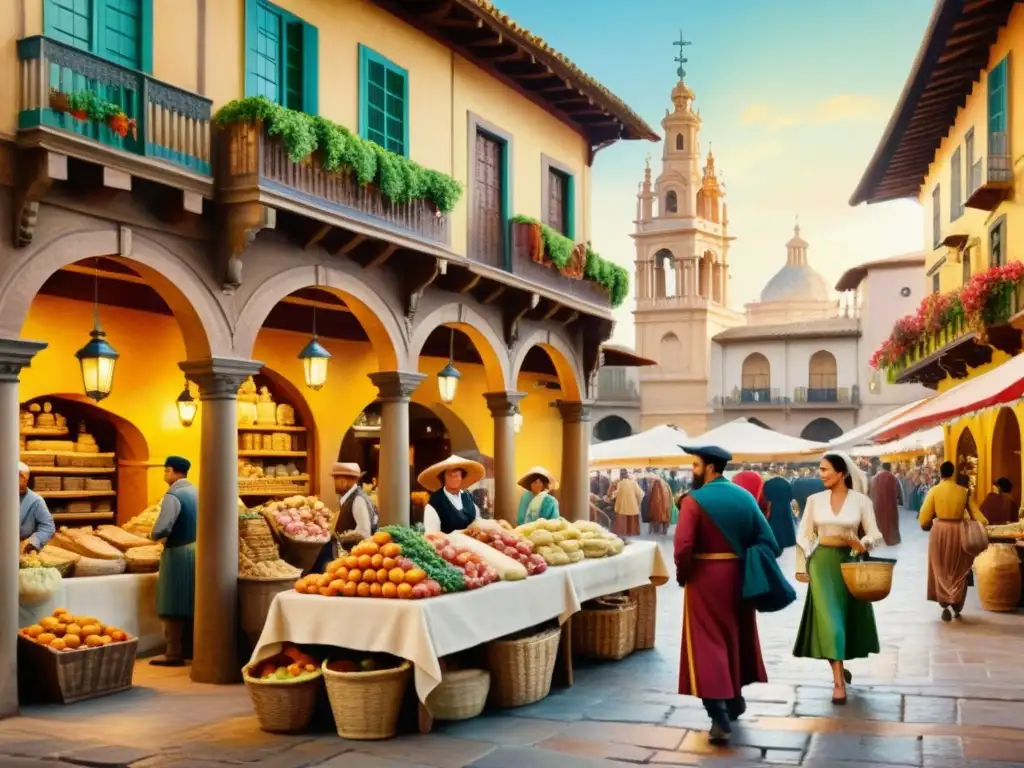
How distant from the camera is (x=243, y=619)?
11297 millimetres

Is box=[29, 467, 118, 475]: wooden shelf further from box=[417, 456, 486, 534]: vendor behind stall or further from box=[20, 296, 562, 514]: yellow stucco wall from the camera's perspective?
box=[417, 456, 486, 534]: vendor behind stall

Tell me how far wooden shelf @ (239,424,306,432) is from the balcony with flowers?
10.5 m

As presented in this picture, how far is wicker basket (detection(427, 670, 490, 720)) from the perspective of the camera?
9.02 metres

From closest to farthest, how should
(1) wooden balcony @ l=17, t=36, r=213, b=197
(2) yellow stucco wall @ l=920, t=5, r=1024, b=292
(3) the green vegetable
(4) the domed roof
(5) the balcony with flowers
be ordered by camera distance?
(3) the green vegetable → (1) wooden balcony @ l=17, t=36, r=213, b=197 → (5) the balcony with flowers → (2) yellow stucco wall @ l=920, t=5, r=1024, b=292 → (4) the domed roof

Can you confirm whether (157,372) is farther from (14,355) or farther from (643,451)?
(643,451)

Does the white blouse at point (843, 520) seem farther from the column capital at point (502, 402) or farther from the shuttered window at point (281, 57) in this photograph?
the column capital at point (502, 402)

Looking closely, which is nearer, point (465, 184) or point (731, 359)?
point (465, 184)

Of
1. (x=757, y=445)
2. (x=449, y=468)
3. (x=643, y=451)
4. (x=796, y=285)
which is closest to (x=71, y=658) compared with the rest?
(x=449, y=468)

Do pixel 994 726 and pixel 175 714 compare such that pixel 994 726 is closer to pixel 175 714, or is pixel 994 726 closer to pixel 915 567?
pixel 175 714

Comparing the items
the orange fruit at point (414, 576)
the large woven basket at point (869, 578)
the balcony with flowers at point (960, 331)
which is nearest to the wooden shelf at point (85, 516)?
the orange fruit at point (414, 576)

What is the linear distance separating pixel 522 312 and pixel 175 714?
8865 mm

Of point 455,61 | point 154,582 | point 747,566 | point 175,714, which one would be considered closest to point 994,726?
point 747,566

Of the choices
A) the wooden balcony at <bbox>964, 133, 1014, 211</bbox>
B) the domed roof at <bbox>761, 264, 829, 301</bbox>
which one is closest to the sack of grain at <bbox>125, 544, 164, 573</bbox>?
the wooden balcony at <bbox>964, 133, 1014, 211</bbox>

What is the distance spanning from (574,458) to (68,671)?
37.3 feet
